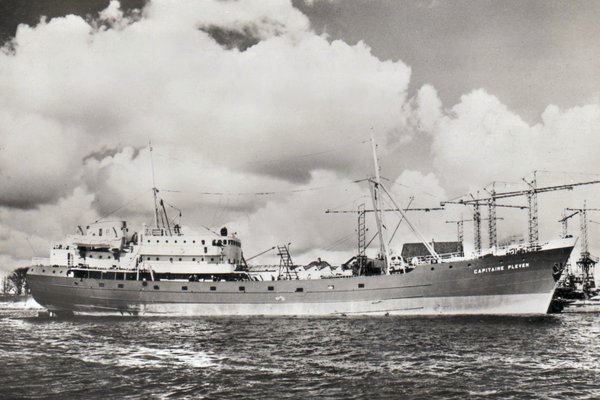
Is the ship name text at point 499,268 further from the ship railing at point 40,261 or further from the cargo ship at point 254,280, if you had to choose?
the ship railing at point 40,261

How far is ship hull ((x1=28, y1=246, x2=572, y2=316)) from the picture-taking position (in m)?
31.2

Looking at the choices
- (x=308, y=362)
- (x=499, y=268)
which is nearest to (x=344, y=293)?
(x=499, y=268)

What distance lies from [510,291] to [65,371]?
26.4m

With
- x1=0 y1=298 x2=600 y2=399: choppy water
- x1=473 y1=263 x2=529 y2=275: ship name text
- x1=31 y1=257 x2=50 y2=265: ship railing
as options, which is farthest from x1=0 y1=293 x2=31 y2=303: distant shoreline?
x1=473 y1=263 x2=529 y2=275: ship name text

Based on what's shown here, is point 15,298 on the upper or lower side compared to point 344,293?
lower

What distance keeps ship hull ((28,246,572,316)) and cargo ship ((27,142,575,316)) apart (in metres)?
0.07

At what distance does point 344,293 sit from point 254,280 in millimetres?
7583

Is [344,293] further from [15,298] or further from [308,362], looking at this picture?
[15,298]

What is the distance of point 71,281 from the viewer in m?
38.0

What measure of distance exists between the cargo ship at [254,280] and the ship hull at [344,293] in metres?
0.07

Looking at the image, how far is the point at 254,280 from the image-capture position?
37.9m

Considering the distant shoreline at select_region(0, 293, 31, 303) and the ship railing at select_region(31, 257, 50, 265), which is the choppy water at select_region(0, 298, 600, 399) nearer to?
the ship railing at select_region(31, 257, 50, 265)

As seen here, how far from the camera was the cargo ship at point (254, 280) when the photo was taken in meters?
31.4

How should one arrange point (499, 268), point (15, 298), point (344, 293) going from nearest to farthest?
point (499, 268)
point (344, 293)
point (15, 298)
